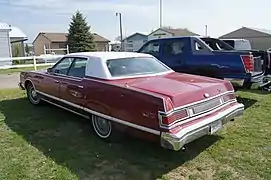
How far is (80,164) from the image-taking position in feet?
12.8

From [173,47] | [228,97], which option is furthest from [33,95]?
[228,97]

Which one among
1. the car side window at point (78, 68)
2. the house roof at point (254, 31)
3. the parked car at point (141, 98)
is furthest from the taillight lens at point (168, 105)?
the house roof at point (254, 31)

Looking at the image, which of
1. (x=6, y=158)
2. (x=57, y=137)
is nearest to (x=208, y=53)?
(x=57, y=137)

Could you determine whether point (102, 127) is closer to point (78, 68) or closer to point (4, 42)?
point (78, 68)

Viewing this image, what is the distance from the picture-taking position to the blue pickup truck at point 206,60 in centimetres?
630

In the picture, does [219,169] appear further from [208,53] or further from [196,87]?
[208,53]

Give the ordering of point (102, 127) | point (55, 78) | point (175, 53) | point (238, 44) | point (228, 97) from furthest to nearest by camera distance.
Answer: point (238, 44)
point (175, 53)
point (55, 78)
point (102, 127)
point (228, 97)

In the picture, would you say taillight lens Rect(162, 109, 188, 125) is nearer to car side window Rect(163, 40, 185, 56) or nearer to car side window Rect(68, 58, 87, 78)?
car side window Rect(68, 58, 87, 78)

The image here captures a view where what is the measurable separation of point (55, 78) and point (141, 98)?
2712mm

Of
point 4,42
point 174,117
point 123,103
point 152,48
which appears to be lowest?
point 174,117

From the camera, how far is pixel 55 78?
5824mm

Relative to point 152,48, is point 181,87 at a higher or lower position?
lower

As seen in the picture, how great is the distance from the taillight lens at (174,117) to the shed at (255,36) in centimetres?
3123

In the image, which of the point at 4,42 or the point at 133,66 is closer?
the point at 133,66
